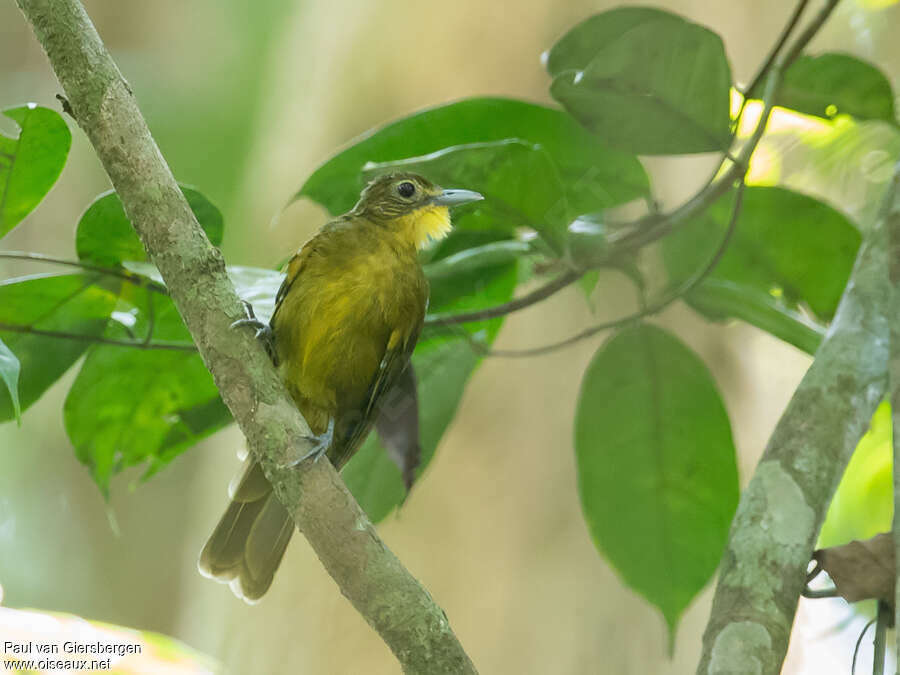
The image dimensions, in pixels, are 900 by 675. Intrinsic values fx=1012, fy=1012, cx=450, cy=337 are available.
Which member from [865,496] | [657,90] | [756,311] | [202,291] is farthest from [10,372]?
[865,496]

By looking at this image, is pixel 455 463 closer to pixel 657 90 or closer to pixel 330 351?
pixel 330 351

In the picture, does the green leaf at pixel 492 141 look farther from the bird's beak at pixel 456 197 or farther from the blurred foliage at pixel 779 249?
the blurred foliage at pixel 779 249

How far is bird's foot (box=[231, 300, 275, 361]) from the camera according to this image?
67.2 inches

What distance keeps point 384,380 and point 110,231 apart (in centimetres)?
74

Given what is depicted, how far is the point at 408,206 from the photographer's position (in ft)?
9.05

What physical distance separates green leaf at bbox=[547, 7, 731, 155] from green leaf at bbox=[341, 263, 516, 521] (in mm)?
422

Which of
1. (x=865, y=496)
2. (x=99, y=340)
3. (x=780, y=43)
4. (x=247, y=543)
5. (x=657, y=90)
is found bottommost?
(x=865, y=496)

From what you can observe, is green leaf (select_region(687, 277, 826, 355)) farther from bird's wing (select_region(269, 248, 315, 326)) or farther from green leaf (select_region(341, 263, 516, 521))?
bird's wing (select_region(269, 248, 315, 326))

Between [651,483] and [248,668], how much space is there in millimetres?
2331

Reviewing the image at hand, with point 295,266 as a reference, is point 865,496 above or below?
below

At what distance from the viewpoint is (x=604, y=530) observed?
8.04 ft

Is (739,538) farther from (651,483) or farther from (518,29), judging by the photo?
(518,29)

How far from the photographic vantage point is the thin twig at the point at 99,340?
6.86ft

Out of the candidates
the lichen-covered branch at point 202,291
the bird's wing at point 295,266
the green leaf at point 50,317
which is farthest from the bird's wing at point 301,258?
the lichen-covered branch at point 202,291
